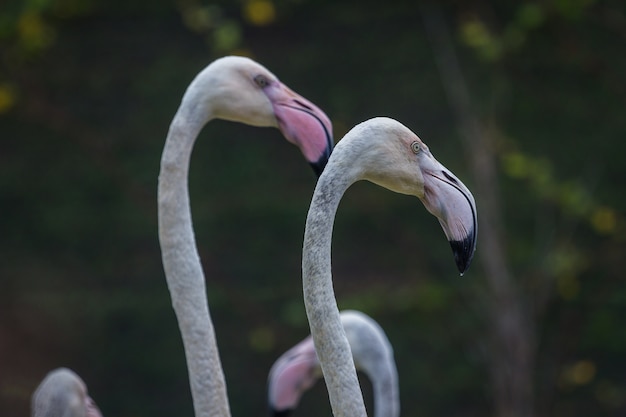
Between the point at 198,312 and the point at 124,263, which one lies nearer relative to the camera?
the point at 198,312

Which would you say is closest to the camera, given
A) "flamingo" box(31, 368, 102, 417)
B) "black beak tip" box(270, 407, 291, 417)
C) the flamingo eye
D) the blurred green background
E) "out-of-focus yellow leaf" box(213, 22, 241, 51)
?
"flamingo" box(31, 368, 102, 417)

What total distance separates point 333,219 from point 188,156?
83cm

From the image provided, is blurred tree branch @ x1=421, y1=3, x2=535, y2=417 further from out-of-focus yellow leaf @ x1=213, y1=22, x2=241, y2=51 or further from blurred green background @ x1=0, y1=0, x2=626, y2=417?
out-of-focus yellow leaf @ x1=213, y1=22, x2=241, y2=51

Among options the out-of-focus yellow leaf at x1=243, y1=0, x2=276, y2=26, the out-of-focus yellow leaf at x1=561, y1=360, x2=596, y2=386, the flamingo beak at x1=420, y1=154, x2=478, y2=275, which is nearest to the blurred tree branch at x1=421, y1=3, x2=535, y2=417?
the out-of-focus yellow leaf at x1=561, y1=360, x2=596, y2=386

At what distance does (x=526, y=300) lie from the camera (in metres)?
6.02

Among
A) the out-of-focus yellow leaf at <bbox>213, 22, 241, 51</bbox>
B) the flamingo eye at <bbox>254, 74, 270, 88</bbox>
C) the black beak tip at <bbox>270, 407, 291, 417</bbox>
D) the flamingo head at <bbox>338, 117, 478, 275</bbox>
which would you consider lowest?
the black beak tip at <bbox>270, 407, 291, 417</bbox>

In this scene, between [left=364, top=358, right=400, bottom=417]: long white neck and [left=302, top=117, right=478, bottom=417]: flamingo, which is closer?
[left=302, top=117, right=478, bottom=417]: flamingo

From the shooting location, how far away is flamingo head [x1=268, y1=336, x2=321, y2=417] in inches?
147

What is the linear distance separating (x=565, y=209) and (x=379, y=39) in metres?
1.37

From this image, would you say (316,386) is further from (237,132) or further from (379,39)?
(379,39)

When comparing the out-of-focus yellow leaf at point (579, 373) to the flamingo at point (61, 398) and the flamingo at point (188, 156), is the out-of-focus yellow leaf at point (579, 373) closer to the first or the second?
the flamingo at point (188, 156)

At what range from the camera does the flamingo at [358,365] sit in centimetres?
379

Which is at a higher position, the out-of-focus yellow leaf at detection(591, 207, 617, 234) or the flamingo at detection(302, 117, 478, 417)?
the flamingo at detection(302, 117, 478, 417)

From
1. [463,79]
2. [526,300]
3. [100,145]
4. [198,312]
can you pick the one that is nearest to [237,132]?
[100,145]
